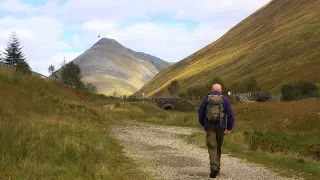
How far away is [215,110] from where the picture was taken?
37.9 ft

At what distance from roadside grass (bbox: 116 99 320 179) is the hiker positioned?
2598 millimetres

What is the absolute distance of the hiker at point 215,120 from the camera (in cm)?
1153

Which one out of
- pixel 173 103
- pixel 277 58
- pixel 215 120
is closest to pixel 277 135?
pixel 215 120

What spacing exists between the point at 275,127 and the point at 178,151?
23.6 metres

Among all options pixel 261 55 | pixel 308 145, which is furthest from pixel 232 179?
pixel 261 55

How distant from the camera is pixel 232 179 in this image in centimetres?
1170

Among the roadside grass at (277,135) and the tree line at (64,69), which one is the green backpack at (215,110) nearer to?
the roadside grass at (277,135)

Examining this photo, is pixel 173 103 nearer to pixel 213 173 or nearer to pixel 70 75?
pixel 70 75

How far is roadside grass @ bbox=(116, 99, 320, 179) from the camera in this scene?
15137 mm

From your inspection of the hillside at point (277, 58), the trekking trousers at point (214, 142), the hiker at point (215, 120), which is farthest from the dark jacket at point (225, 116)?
the hillside at point (277, 58)

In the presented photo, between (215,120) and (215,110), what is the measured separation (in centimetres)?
28

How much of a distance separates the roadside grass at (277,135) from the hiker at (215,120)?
8.52 feet

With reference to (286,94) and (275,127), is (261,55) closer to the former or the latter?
(286,94)

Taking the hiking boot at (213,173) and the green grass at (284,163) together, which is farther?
the green grass at (284,163)
